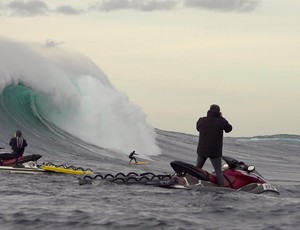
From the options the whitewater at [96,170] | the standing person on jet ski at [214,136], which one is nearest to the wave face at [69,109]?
the whitewater at [96,170]

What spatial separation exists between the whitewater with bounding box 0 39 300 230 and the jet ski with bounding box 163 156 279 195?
1.41 ft

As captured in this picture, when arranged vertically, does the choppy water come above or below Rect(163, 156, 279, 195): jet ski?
below

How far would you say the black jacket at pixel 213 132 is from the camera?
1362 cm

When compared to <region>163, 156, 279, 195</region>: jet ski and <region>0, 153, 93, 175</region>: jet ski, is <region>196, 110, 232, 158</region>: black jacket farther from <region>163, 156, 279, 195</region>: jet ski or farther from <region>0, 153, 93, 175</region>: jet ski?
<region>0, 153, 93, 175</region>: jet ski

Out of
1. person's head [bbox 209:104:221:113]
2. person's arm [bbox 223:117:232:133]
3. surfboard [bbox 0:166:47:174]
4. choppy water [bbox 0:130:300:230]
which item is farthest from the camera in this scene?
surfboard [bbox 0:166:47:174]

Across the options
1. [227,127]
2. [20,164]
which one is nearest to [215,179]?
[227,127]

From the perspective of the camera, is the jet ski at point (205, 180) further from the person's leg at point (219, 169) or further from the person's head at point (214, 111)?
the person's head at point (214, 111)

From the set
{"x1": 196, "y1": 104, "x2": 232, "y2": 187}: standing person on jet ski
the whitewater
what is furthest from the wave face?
{"x1": 196, "y1": 104, "x2": 232, "y2": 187}: standing person on jet ski

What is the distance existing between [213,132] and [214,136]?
9cm

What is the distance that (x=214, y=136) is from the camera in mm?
13633

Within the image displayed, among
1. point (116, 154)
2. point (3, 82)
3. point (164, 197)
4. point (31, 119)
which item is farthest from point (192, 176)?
point (3, 82)

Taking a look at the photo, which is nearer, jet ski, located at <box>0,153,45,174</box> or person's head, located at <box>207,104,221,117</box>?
person's head, located at <box>207,104,221,117</box>

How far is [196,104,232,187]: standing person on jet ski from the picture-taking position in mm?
13609

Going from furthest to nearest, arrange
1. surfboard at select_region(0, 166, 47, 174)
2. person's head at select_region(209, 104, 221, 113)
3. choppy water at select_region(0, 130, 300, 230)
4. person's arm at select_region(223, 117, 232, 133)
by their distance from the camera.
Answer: surfboard at select_region(0, 166, 47, 174), person's head at select_region(209, 104, 221, 113), person's arm at select_region(223, 117, 232, 133), choppy water at select_region(0, 130, 300, 230)
